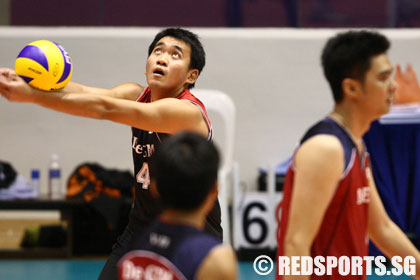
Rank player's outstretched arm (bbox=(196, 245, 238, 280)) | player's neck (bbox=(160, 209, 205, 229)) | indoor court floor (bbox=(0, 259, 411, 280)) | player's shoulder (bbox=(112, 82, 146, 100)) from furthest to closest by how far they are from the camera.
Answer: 1. indoor court floor (bbox=(0, 259, 411, 280))
2. player's shoulder (bbox=(112, 82, 146, 100))
3. player's neck (bbox=(160, 209, 205, 229))
4. player's outstretched arm (bbox=(196, 245, 238, 280))

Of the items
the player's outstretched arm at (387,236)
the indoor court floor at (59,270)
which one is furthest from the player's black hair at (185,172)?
the indoor court floor at (59,270)

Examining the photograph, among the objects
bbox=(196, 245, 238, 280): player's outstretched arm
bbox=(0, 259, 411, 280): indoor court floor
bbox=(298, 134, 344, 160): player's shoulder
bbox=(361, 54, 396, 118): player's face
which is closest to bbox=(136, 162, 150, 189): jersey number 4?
bbox=(298, 134, 344, 160): player's shoulder

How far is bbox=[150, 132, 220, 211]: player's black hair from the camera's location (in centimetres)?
203

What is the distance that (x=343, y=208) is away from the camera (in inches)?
104

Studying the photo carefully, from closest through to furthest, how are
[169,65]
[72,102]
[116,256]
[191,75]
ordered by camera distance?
[72,102] < [116,256] < [169,65] < [191,75]

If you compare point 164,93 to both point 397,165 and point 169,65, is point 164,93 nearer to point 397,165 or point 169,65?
point 169,65

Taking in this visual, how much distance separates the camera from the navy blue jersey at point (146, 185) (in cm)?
348

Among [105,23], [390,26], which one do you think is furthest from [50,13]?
[390,26]

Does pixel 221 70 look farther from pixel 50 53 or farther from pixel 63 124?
pixel 50 53

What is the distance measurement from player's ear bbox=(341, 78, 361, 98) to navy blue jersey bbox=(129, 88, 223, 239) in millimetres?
936

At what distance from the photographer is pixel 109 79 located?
26.6 ft

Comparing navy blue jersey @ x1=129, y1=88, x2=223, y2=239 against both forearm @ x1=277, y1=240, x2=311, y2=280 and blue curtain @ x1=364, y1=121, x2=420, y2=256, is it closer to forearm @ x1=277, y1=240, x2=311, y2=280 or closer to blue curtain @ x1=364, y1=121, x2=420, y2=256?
forearm @ x1=277, y1=240, x2=311, y2=280

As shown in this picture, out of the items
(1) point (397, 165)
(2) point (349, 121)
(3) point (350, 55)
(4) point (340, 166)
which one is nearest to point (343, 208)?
(4) point (340, 166)

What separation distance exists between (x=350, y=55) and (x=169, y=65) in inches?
46.7
